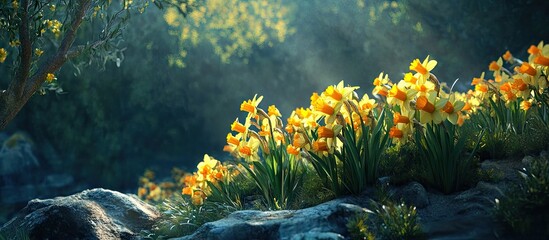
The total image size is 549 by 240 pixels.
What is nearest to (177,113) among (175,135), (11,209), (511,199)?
(175,135)

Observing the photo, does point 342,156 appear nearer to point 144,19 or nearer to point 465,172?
point 465,172

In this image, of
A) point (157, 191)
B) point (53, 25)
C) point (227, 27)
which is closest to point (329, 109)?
point (53, 25)

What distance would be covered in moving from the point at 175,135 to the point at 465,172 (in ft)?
30.8

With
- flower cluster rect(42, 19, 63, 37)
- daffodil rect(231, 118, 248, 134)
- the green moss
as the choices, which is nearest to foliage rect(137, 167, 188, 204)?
flower cluster rect(42, 19, 63, 37)

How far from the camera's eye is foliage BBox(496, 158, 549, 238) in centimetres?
352

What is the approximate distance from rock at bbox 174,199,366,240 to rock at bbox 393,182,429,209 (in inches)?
16.0

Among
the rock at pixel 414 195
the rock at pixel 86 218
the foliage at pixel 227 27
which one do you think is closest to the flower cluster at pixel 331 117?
the rock at pixel 414 195

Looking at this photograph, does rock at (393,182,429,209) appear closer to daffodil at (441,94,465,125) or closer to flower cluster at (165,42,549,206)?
flower cluster at (165,42,549,206)

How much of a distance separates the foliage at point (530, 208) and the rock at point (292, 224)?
848mm

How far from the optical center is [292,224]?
3932mm

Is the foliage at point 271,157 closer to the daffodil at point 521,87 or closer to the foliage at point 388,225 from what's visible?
the foliage at point 388,225


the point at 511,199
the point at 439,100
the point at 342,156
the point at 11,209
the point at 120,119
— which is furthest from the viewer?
the point at 120,119

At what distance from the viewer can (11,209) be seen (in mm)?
11492

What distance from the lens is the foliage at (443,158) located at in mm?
4270
